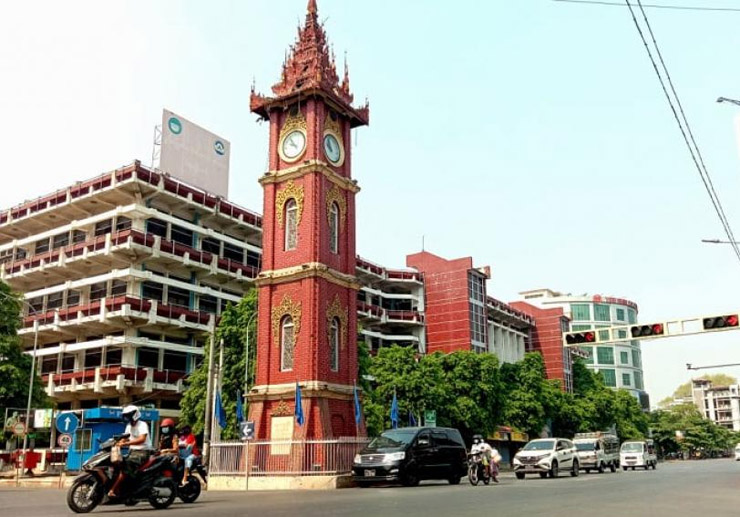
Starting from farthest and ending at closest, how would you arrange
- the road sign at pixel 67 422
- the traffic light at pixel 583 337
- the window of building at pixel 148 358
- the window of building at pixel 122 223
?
the window of building at pixel 122 223, the window of building at pixel 148 358, the traffic light at pixel 583 337, the road sign at pixel 67 422

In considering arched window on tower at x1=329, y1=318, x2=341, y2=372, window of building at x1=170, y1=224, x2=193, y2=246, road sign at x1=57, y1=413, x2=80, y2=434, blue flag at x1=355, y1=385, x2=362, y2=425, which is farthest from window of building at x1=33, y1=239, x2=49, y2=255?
blue flag at x1=355, y1=385, x2=362, y2=425

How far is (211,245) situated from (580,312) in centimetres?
7420

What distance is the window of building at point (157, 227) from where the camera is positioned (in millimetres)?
49656

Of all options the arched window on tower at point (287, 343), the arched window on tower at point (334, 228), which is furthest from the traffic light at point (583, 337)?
the arched window on tower at point (287, 343)

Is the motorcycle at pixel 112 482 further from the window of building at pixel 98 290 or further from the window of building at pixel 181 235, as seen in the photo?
the window of building at pixel 181 235

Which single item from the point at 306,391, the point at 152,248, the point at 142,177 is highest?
the point at 142,177

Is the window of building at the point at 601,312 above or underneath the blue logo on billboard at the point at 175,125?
underneath

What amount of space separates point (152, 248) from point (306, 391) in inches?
976

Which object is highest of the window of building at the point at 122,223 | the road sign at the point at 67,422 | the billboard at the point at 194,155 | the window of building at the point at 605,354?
the billboard at the point at 194,155

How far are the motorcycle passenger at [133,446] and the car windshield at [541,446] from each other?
20.2 metres

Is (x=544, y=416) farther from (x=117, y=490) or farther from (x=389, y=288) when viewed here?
(x=117, y=490)

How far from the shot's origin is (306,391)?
2598 cm

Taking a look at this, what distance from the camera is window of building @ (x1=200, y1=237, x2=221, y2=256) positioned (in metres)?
53.4

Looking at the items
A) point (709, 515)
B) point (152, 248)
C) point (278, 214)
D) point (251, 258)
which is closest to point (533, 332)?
point (251, 258)
